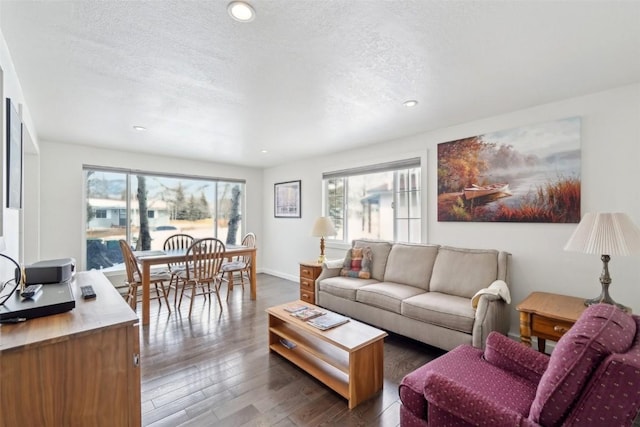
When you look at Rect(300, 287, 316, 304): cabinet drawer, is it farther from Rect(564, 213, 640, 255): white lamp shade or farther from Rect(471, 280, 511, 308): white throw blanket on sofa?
Rect(564, 213, 640, 255): white lamp shade

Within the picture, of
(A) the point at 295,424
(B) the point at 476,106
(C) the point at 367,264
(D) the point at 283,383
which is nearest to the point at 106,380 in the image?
(A) the point at 295,424

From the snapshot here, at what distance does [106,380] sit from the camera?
125 centimetres

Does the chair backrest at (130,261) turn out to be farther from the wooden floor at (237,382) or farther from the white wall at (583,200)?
the white wall at (583,200)

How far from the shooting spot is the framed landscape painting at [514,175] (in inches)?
101

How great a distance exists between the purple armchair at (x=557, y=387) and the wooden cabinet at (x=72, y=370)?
4.37 ft

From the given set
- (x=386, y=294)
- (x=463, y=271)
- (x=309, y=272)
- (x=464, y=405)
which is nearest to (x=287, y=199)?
(x=309, y=272)

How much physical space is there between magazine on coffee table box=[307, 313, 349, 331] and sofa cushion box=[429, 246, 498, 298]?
1283mm

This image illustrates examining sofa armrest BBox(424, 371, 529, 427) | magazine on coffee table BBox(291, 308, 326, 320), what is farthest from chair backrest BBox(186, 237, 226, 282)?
sofa armrest BBox(424, 371, 529, 427)

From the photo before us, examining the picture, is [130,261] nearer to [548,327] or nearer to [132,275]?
[132,275]

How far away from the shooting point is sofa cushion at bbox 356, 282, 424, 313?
287cm

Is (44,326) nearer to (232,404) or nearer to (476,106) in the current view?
(232,404)

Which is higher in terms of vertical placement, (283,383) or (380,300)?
(380,300)

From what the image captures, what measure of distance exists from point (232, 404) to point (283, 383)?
1.29 ft

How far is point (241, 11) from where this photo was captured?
1.44 m
